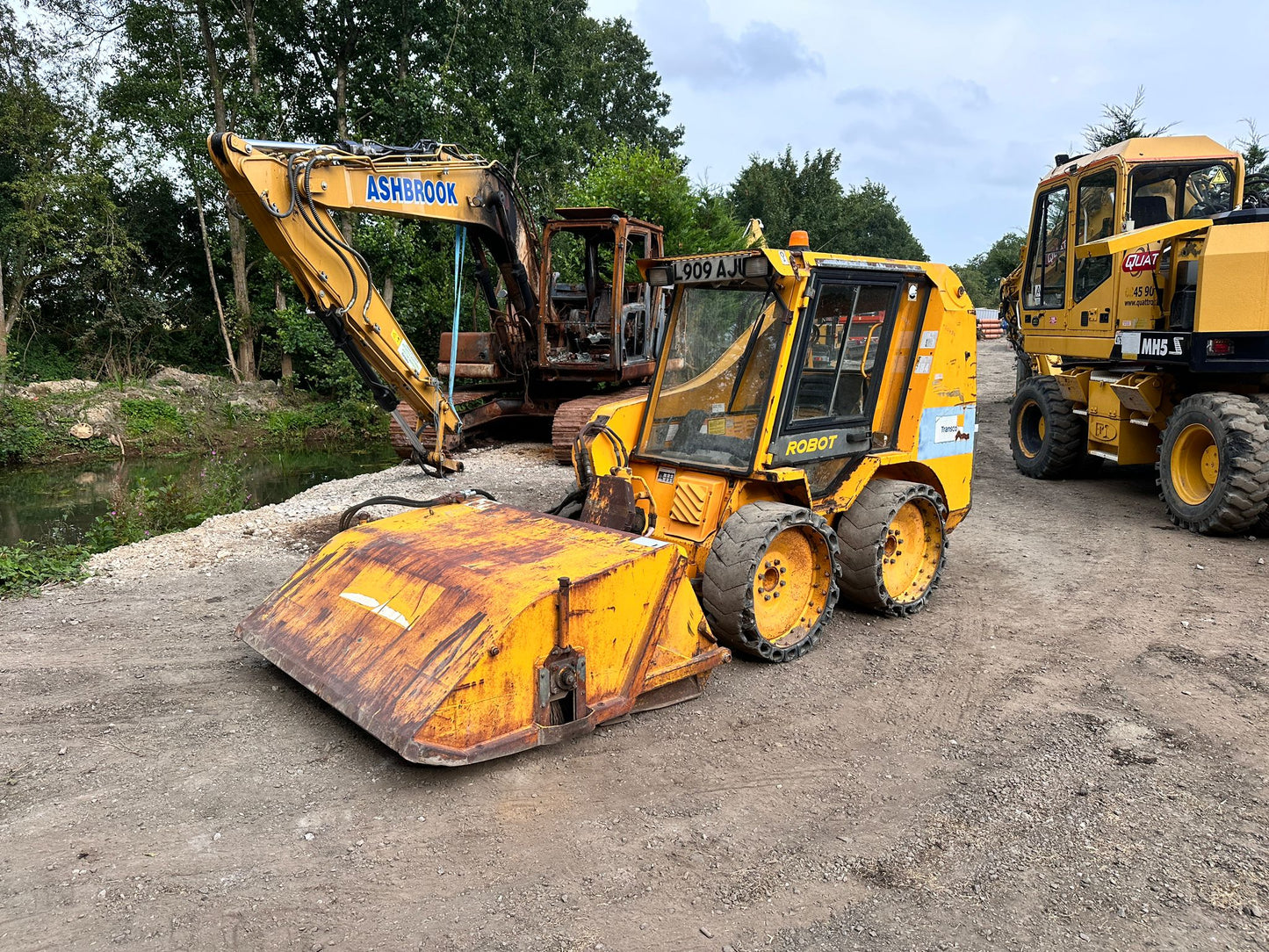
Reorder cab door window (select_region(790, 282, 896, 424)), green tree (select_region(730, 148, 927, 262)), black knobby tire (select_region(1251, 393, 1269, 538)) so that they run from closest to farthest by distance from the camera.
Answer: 1. cab door window (select_region(790, 282, 896, 424))
2. black knobby tire (select_region(1251, 393, 1269, 538))
3. green tree (select_region(730, 148, 927, 262))

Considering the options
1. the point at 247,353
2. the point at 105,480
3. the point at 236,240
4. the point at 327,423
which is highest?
the point at 236,240

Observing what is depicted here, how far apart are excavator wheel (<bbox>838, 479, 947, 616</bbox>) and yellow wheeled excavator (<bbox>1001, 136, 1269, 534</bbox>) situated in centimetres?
322

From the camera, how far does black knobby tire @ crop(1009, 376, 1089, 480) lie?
978 cm

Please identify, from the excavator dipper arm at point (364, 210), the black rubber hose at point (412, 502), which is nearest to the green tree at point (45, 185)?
the excavator dipper arm at point (364, 210)

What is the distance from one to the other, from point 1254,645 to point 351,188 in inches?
308

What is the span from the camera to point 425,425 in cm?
1005

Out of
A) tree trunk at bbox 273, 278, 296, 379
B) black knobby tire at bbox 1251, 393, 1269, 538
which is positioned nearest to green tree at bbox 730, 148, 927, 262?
tree trunk at bbox 273, 278, 296, 379

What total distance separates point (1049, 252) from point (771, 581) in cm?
749

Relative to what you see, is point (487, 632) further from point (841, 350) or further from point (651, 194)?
point (651, 194)

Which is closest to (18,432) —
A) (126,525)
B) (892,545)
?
(126,525)

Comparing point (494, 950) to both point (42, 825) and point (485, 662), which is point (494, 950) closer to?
point (485, 662)

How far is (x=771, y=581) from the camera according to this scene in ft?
15.8

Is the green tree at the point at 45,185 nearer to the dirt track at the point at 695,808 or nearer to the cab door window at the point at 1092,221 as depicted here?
the dirt track at the point at 695,808

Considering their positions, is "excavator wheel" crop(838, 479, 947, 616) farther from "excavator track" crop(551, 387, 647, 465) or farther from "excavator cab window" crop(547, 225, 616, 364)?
"excavator cab window" crop(547, 225, 616, 364)
